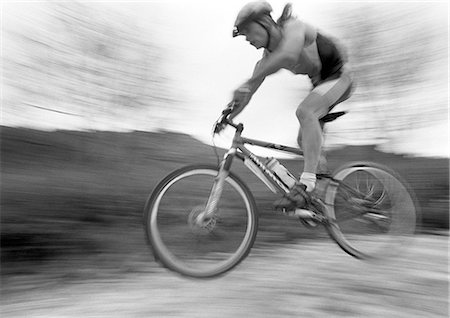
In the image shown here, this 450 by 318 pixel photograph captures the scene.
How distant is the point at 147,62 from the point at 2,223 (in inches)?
108

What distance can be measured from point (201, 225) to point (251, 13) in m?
1.53

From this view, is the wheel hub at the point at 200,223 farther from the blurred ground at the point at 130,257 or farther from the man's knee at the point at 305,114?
the man's knee at the point at 305,114

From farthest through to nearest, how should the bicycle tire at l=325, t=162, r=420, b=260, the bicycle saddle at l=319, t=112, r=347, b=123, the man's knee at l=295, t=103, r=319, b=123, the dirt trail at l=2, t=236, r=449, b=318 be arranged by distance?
the bicycle tire at l=325, t=162, r=420, b=260 < the bicycle saddle at l=319, t=112, r=347, b=123 < the man's knee at l=295, t=103, r=319, b=123 < the dirt trail at l=2, t=236, r=449, b=318

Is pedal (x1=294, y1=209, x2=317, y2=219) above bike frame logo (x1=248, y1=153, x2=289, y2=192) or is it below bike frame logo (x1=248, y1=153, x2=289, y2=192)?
below

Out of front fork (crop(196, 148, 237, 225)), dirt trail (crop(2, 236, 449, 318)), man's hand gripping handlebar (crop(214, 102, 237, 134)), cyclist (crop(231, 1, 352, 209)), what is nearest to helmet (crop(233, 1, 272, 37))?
cyclist (crop(231, 1, 352, 209))

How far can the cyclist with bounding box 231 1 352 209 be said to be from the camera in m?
3.45

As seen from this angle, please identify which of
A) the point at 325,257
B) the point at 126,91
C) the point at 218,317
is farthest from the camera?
the point at 126,91

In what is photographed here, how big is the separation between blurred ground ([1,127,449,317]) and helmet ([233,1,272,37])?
189 centimetres

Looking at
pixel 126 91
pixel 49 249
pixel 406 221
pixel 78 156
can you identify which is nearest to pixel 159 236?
pixel 49 249

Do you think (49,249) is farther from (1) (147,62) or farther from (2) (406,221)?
(2) (406,221)

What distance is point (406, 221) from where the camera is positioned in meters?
4.14

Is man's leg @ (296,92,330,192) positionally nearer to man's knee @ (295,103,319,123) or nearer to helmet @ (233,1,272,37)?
man's knee @ (295,103,319,123)

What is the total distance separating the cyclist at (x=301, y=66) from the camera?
3451mm

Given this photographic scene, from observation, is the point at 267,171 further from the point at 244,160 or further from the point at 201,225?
the point at 201,225
